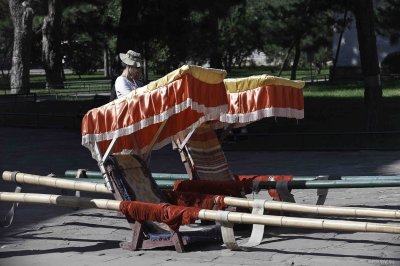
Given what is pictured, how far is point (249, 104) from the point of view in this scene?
35.9 feet

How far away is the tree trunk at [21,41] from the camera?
4322cm

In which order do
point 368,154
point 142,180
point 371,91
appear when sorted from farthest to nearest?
point 371,91 < point 368,154 < point 142,180

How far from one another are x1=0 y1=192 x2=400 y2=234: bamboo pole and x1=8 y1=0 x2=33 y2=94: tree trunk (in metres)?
35.0

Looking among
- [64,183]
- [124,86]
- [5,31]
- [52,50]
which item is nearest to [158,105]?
[124,86]

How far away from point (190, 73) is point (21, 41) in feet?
122

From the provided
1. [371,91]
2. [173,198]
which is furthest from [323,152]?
[173,198]

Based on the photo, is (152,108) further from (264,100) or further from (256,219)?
(264,100)

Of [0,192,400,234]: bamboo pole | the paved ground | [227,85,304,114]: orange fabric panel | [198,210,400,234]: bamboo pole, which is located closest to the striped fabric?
[227,85,304,114]: orange fabric panel

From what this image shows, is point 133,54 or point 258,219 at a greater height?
point 133,54

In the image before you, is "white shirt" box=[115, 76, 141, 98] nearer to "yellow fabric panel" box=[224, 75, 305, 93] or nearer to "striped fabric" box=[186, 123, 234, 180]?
"striped fabric" box=[186, 123, 234, 180]

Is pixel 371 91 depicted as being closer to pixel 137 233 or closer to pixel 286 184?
pixel 286 184

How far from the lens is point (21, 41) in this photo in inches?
1747

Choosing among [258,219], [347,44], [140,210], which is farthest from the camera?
[347,44]

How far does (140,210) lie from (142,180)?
86 cm
